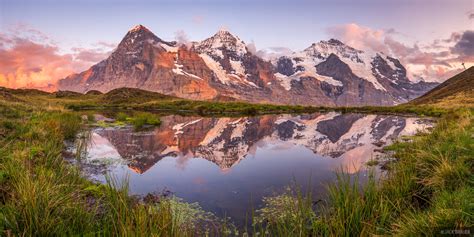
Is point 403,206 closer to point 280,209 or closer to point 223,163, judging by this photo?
point 280,209

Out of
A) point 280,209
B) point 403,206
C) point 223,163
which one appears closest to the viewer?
point 403,206

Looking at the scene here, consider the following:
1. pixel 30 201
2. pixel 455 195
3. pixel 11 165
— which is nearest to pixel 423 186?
pixel 455 195

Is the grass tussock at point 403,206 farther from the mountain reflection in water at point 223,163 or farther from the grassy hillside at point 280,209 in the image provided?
the mountain reflection in water at point 223,163

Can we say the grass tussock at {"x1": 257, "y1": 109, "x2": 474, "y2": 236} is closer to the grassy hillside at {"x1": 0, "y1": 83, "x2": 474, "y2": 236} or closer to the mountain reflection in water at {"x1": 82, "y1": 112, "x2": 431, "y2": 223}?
the grassy hillside at {"x1": 0, "y1": 83, "x2": 474, "y2": 236}

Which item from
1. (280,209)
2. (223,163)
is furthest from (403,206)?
(223,163)

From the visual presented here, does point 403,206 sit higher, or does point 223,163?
point 403,206

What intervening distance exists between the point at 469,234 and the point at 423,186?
5594 mm

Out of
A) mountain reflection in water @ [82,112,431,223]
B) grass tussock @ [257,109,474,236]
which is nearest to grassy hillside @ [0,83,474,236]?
grass tussock @ [257,109,474,236]

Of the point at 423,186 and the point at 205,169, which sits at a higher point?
the point at 423,186

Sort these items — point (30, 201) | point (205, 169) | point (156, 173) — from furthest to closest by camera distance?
point (205, 169) → point (156, 173) → point (30, 201)

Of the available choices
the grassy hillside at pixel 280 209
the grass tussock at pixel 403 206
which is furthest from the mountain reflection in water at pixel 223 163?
the grass tussock at pixel 403 206

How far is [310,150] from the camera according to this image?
31.9 m

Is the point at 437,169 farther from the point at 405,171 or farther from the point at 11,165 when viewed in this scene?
the point at 11,165

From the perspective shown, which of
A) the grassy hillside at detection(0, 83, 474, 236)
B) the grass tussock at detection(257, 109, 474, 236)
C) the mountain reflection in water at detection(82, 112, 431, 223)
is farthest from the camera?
the mountain reflection in water at detection(82, 112, 431, 223)
